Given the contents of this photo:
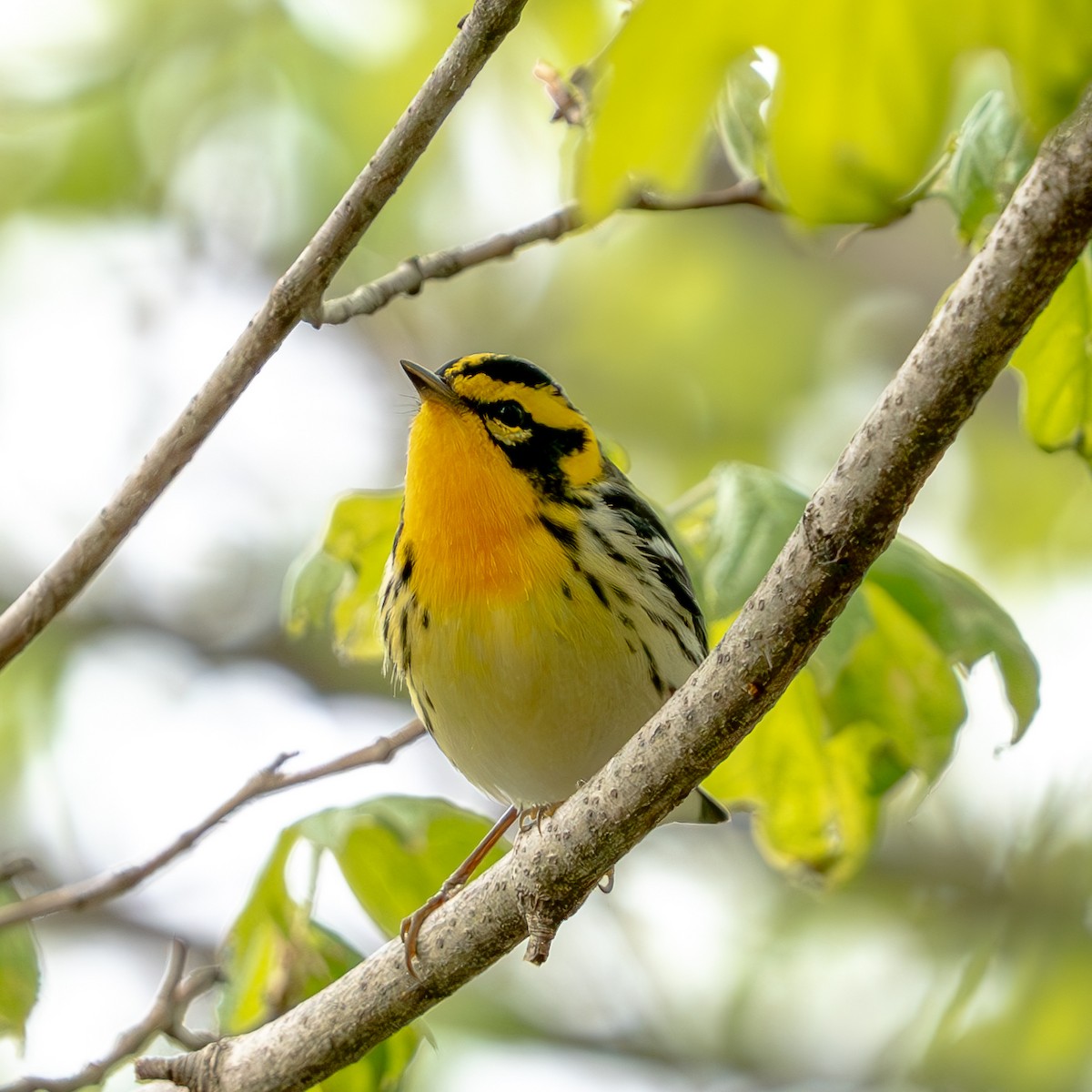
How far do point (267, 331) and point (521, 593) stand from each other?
4.04 feet

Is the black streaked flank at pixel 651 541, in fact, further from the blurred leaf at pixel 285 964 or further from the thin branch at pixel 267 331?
the thin branch at pixel 267 331

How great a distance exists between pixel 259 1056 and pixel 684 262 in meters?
6.49

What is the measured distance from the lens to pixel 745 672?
216cm

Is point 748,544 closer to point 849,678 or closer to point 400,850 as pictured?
point 849,678

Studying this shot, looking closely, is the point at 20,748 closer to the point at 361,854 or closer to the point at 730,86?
the point at 361,854

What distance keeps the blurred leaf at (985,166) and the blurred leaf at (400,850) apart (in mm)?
1763

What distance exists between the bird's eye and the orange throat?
0.07 metres

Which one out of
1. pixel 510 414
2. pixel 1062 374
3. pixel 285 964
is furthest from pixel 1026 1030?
pixel 1062 374

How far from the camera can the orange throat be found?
3.69 meters

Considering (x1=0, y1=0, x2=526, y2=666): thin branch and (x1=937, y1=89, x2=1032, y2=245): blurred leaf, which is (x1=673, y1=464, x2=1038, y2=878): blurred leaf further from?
(x1=0, y1=0, x2=526, y2=666): thin branch

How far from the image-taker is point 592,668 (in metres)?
3.71

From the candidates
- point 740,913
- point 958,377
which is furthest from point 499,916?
point 740,913

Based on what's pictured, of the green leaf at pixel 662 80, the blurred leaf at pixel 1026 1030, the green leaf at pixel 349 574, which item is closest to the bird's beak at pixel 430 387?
the green leaf at pixel 349 574

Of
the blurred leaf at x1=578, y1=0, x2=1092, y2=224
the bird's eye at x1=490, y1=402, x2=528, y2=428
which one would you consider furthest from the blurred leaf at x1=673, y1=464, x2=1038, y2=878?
the blurred leaf at x1=578, y1=0, x2=1092, y2=224
